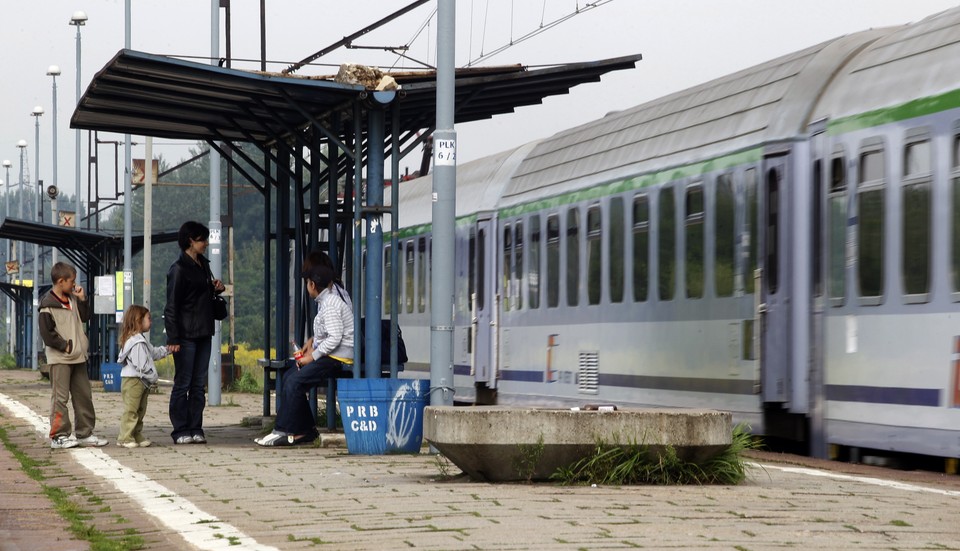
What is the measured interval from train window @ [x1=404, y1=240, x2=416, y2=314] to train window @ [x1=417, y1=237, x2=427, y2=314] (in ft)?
1.09

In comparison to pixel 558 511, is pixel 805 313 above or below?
above

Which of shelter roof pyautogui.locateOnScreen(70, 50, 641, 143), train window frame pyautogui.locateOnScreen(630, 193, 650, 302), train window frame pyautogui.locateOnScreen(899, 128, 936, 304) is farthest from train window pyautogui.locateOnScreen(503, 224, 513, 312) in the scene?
train window frame pyautogui.locateOnScreen(899, 128, 936, 304)

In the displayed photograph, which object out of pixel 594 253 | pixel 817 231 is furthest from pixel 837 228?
pixel 594 253

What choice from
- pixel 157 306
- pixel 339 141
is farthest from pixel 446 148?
pixel 157 306

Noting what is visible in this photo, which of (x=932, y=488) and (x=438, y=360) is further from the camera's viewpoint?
(x=438, y=360)

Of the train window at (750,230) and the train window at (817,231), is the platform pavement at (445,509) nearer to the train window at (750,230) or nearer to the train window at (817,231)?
the train window at (817,231)

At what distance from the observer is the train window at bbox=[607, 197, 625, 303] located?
1706cm

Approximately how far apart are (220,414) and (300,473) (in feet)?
35.9

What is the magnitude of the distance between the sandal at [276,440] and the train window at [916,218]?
206 inches

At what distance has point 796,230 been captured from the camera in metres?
13.1

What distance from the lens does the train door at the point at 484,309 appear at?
69.8 feet

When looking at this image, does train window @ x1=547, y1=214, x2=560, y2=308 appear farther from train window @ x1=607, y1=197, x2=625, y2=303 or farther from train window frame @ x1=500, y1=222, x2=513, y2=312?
train window @ x1=607, y1=197, x2=625, y2=303

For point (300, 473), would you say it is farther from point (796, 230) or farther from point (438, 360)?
point (796, 230)

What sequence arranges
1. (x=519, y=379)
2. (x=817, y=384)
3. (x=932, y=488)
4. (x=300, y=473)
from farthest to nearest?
(x=519, y=379)
(x=817, y=384)
(x=300, y=473)
(x=932, y=488)
